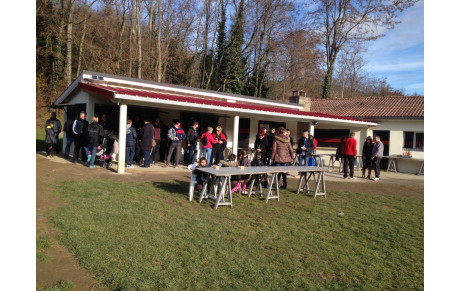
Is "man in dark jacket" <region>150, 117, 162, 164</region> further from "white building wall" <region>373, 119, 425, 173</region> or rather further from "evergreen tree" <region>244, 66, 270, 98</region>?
"evergreen tree" <region>244, 66, 270, 98</region>

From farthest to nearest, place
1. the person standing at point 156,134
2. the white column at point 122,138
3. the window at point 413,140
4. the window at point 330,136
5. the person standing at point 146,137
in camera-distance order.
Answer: the window at point 330,136 < the window at point 413,140 < the person standing at point 156,134 < the person standing at point 146,137 < the white column at point 122,138

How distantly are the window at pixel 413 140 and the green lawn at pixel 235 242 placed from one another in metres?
10.9

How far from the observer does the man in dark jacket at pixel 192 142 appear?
36.9ft

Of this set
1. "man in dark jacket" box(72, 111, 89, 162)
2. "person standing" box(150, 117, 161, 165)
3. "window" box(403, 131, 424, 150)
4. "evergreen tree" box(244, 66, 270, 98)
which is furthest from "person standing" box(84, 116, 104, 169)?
"evergreen tree" box(244, 66, 270, 98)

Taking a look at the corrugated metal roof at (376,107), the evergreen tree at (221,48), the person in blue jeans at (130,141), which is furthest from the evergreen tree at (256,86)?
the person in blue jeans at (130,141)

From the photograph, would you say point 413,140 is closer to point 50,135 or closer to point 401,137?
point 401,137

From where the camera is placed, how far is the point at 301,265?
397 centimetres

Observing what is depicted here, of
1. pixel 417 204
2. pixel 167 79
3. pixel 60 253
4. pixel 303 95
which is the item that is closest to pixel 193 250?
pixel 60 253

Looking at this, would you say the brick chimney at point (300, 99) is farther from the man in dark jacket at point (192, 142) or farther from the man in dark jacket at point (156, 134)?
the man in dark jacket at point (156, 134)

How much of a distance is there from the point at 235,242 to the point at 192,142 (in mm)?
7241

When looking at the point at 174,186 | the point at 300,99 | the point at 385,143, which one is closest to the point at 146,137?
the point at 174,186

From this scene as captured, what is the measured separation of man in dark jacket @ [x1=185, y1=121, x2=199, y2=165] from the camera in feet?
36.9

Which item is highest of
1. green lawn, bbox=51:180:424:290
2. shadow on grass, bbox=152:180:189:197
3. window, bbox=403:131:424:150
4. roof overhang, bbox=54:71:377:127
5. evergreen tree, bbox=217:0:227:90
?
evergreen tree, bbox=217:0:227:90

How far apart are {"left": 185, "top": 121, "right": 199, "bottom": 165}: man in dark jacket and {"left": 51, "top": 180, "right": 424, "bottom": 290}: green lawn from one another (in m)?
4.12
